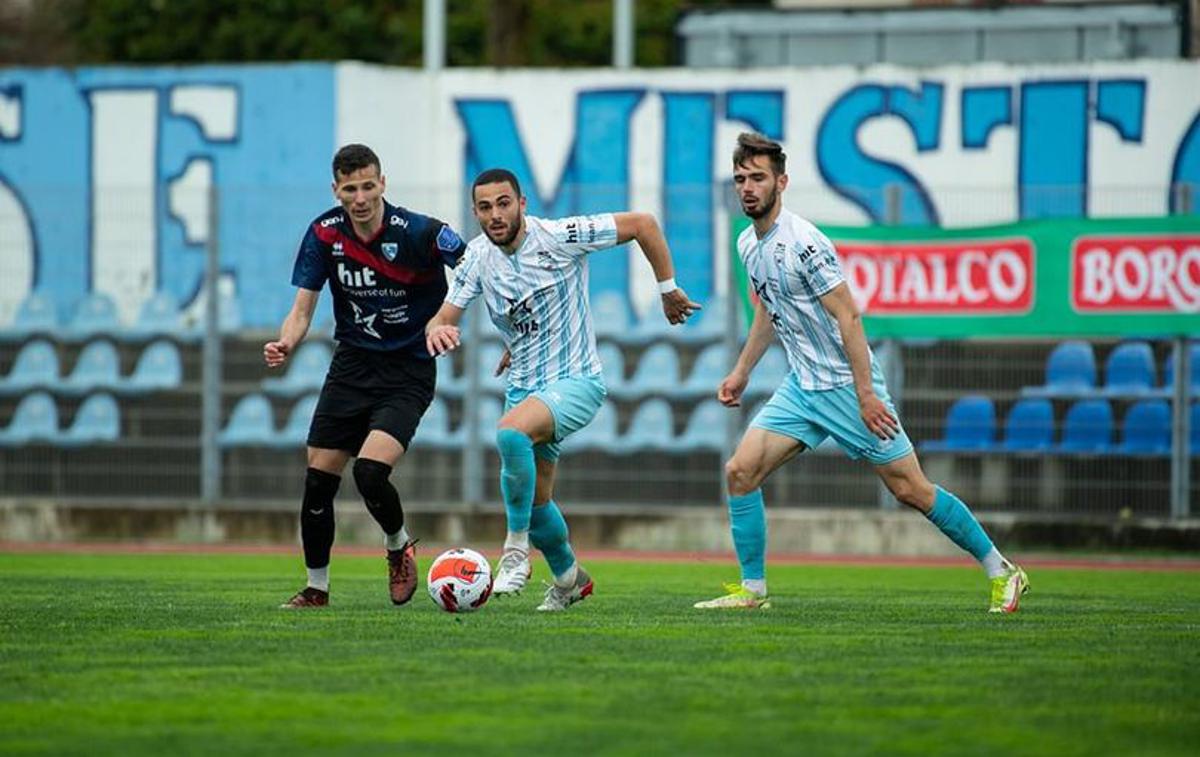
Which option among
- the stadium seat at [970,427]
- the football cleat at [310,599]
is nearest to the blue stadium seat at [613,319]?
the stadium seat at [970,427]

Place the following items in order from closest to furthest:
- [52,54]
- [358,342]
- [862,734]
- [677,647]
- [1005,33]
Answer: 1. [862,734]
2. [677,647]
3. [358,342]
4. [1005,33]
5. [52,54]

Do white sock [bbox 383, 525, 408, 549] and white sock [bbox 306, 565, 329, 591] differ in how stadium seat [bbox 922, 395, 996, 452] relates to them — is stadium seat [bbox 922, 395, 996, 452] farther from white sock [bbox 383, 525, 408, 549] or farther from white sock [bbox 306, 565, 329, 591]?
white sock [bbox 306, 565, 329, 591]

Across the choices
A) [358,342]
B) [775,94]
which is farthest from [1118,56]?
[358,342]

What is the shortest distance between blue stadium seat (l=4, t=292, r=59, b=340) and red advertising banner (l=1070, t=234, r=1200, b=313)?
28.5ft

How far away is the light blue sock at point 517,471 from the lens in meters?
10.2

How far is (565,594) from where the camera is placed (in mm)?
10695

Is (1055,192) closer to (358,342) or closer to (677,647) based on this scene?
(358,342)

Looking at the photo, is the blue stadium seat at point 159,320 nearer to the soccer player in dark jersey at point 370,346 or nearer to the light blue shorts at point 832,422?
the soccer player in dark jersey at point 370,346

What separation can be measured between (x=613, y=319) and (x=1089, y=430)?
4.02 m

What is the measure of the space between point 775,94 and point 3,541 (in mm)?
9283

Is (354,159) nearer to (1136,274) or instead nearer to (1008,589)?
(1008,589)

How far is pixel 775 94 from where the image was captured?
24.1m

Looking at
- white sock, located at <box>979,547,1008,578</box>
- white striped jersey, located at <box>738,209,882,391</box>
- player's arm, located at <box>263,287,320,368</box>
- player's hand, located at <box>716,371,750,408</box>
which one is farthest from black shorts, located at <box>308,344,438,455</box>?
white sock, located at <box>979,547,1008,578</box>

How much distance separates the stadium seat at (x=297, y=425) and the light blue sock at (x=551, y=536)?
29.2 ft
